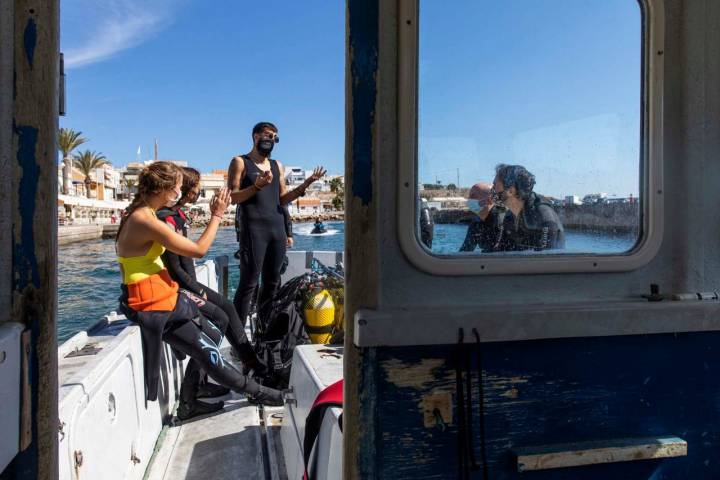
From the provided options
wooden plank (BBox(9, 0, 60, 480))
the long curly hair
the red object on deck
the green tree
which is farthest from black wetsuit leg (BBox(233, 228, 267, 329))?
wooden plank (BBox(9, 0, 60, 480))

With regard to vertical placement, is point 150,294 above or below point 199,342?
above

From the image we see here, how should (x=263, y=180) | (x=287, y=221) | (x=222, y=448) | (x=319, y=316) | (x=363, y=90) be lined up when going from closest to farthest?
(x=363, y=90), (x=222, y=448), (x=263, y=180), (x=319, y=316), (x=287, y=221)

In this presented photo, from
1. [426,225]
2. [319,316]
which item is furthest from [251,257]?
[426,225]

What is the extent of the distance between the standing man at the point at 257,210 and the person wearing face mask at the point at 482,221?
2422 mm

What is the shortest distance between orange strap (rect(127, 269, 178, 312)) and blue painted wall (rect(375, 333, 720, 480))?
181 cm

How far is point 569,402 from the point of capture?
130cm

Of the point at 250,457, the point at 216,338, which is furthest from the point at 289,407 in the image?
the point at 216,338

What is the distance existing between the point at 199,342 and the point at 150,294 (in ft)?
1.30

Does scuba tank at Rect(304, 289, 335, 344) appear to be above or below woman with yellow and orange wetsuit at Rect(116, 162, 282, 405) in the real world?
below

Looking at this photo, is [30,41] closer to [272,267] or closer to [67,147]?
[272,267]

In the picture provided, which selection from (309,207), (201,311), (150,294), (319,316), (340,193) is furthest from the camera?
(309,207)

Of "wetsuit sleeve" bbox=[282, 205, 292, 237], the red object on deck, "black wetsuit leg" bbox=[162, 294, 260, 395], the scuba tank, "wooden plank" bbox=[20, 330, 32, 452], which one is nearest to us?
"wooden plank" bbox=[20, 330, 32, 452]

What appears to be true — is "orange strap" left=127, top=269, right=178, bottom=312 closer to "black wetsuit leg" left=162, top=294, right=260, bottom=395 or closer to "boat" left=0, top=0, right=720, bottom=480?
"black wetsuit leg" left=162, top=294, right=260, bottom=395

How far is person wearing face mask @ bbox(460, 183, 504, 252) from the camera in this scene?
1.33m
